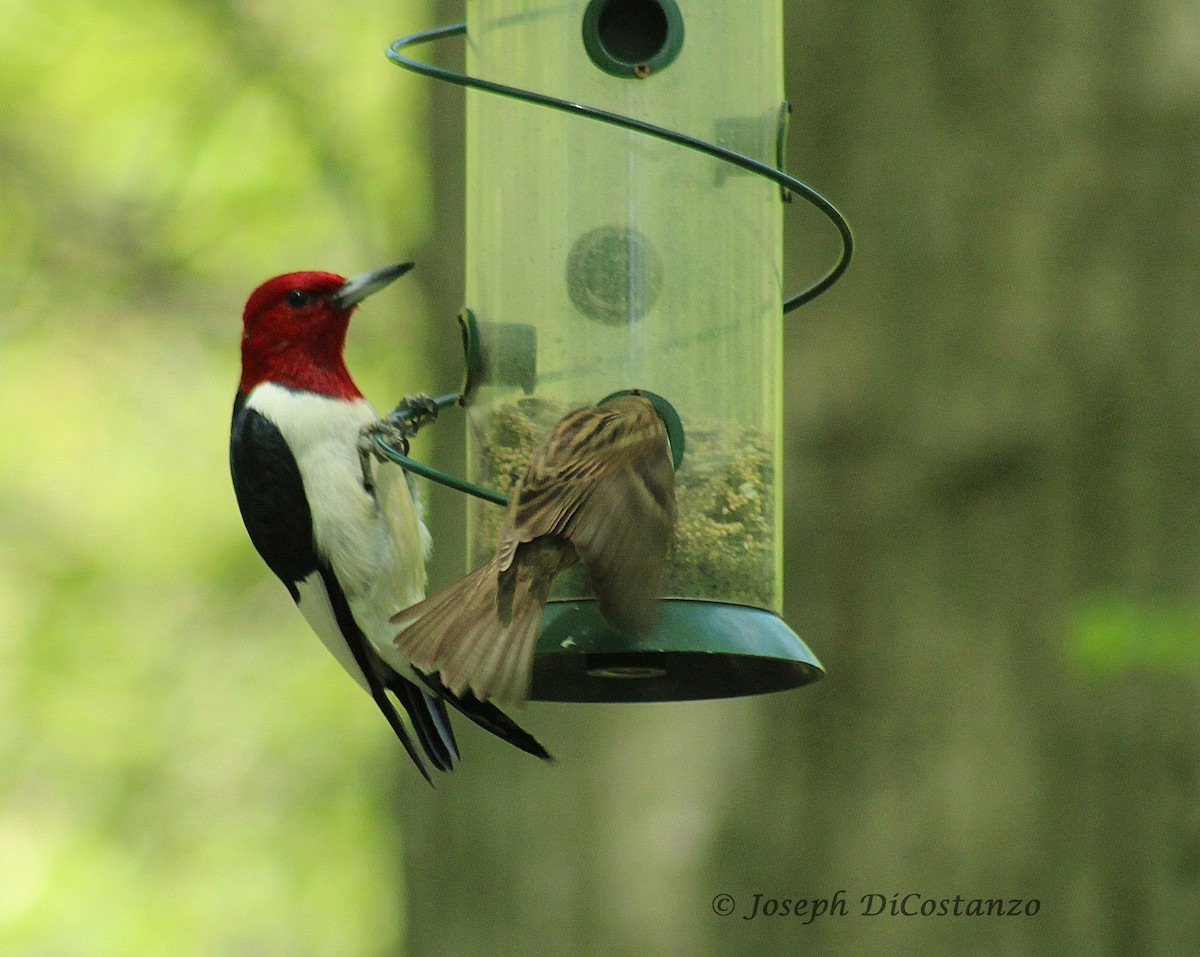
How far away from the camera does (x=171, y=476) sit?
9.33 m

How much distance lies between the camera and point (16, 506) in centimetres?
899

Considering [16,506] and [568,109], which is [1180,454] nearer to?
[568,109]

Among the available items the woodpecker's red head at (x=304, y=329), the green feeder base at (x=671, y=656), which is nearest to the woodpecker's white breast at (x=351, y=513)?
the woodpecker's red head at (x=304, y=329)

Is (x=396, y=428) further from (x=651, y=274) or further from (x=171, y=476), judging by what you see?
(x=171, y=476)

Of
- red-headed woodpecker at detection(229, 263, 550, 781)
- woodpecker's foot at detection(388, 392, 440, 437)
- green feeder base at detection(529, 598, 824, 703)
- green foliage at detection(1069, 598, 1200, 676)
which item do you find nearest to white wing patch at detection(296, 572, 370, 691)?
red-headed woodpecker at detection(229, 263, 550, 781)

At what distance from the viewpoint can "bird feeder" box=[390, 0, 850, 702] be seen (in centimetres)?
427

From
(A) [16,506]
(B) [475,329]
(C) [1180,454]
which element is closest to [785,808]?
(C) [1180,454]

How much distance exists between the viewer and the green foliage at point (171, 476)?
806cm

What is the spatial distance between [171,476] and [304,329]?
4160mm

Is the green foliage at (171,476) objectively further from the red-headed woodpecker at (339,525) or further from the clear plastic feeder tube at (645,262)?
the clear plastic feeder tube at (645,262)

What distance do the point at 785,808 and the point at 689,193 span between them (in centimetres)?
227

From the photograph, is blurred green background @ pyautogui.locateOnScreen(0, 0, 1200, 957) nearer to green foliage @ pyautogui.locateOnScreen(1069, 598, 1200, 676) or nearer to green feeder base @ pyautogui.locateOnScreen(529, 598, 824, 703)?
green foliage @ pyautogui.locateOnScreen(1069, 598, 1200, 676)

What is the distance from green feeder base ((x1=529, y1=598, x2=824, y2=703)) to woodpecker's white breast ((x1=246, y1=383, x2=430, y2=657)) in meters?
1.09

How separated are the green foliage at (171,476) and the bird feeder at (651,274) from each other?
3.18 metres
